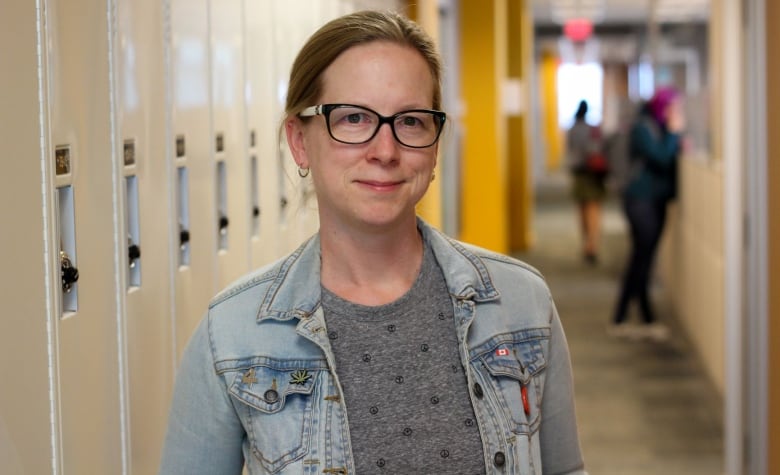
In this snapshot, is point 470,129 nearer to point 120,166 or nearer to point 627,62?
point 120,166

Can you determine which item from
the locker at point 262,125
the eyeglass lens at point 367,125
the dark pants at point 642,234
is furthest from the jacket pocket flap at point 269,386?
the dark pants at point 642,234

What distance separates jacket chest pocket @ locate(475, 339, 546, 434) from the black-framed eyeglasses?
1.14 ft

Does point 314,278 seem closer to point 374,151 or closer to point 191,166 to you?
point 374,151

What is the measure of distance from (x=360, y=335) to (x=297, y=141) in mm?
332

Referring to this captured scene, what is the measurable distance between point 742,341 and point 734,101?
975 mm

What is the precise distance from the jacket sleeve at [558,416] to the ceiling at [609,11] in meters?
13.9

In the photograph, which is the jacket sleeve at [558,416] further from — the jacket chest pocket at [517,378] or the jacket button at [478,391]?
the jacket button at [478,391]

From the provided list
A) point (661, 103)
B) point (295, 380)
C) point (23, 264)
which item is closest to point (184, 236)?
point (23, 264)

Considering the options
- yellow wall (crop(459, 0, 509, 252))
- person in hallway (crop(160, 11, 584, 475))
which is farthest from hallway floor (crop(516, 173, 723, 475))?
person in hallway (crop(160, 11, 584, 475))

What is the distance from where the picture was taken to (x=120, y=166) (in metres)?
2.46

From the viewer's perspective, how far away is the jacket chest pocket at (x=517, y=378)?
182cm

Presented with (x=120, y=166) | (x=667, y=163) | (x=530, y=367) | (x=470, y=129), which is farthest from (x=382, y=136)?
(x=470, y=129)

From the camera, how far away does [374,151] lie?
1.75 metres

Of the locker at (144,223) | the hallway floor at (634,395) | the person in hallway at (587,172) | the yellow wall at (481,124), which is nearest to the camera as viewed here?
the locker at (144,223)
